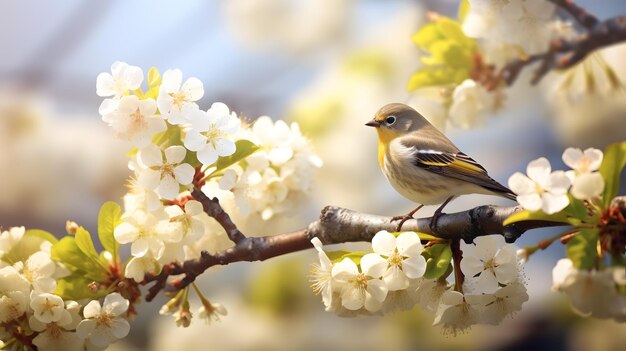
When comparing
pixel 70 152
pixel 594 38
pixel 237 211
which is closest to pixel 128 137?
pixel 237 211

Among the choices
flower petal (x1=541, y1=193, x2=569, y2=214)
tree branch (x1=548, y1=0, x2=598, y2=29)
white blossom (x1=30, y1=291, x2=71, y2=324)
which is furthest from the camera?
tree branch (x1=548, y1=0, x2=598, y2=29)

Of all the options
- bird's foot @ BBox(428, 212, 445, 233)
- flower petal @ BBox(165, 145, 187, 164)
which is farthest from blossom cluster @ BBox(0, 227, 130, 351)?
bird's foot @ BBox(428, 212, 445, 233)

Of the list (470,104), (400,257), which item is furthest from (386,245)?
(470,104)

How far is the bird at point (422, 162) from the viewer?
0.52 metres

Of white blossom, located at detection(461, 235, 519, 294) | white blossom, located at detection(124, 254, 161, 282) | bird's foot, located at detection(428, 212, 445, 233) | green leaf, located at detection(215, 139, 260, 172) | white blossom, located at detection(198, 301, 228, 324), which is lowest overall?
white blossom, located at detection(198, 301, 228, 324)

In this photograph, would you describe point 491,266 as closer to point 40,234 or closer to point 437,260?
point 437,260

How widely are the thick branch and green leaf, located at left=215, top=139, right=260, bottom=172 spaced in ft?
0.79

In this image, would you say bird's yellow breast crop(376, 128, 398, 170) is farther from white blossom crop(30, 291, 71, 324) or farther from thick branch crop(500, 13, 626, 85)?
white blossom crop(30, 291, 71, 324)

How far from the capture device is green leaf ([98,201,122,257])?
18.8 inches

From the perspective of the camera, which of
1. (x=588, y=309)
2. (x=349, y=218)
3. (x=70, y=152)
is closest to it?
(x=588, y=309)

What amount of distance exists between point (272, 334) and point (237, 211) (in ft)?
1.96

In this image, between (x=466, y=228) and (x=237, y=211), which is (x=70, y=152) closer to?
(x=237, y=211)

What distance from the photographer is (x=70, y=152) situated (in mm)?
1097

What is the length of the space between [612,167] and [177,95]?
9.9 inches
